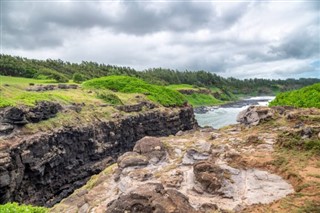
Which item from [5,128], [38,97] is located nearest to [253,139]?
[5,128]

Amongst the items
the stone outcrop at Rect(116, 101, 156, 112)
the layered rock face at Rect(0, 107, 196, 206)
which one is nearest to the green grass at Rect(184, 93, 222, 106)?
the stone outcrop at Rect(116, 101, 156, 112)

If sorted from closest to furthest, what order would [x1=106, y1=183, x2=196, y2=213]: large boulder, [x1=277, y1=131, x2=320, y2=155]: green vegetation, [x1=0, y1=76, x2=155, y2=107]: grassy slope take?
1. [x1=106, y1=183, x2=196, y2=213]: large boulder
2. [x1=277, y1=131, x2=320, y2=155]: green vegetation
3. [x1=0, y1=76, x2=155, y2=107]: grassy slope

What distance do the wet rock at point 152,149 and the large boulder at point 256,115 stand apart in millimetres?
8126

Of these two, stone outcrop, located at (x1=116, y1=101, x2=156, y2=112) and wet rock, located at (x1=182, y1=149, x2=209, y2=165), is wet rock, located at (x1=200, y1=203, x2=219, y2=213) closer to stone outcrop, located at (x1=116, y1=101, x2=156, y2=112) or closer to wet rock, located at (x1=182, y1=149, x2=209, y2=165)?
wet rock, located at (x1=182, y1=149, x2=209, y2=165)

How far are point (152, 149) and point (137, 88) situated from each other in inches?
1512

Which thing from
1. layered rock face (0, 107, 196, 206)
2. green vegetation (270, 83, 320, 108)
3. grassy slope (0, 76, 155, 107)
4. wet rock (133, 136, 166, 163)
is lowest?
layered rock face (0, 107, 196, 206)

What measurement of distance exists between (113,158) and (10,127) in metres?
12.9

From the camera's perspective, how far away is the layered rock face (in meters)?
23.4

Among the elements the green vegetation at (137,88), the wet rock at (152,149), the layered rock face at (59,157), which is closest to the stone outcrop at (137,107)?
the layered rock face at (59,157)

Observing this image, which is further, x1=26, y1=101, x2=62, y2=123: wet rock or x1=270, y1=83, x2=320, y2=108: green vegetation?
x1=270, y1=83, x2=320, y2=108: green vegetation

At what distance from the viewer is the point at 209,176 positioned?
15.4 metres

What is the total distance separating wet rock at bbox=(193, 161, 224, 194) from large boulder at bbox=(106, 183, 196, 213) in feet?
8.38

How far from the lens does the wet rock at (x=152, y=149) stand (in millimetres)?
19531

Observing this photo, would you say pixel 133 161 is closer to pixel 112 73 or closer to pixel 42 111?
pixel 42 111
